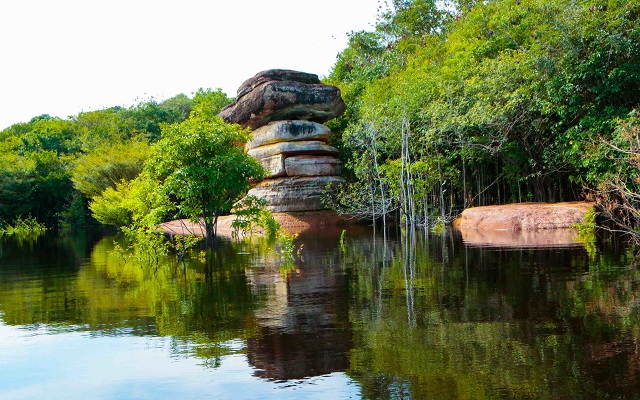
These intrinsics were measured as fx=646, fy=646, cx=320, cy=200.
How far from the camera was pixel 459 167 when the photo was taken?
2636 centimetres

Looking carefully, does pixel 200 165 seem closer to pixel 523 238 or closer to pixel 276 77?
pixel 523 238

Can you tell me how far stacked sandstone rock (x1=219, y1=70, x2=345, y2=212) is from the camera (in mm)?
28750

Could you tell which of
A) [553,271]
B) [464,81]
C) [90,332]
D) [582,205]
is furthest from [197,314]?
[464,81]

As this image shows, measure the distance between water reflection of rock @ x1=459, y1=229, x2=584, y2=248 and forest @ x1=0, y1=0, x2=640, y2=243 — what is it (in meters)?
1.31

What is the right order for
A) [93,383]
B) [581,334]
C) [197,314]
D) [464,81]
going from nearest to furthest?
[93,383]
[581,334]
[197,314]
[464,81]

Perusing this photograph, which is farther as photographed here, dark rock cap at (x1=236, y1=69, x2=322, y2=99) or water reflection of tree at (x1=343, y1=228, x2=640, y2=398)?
dark rock cap at (x1=236, y1=69, x2=322, y2=99)

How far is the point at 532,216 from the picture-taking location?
1970 centimetres

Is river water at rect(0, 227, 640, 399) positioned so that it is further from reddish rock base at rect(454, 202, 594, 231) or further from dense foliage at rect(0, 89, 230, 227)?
dense foliage at rect(0, 89, 230, 227)

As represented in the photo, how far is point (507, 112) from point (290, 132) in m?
11.1

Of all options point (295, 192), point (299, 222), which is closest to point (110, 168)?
point (295, 192)

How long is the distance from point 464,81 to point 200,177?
1059 cm

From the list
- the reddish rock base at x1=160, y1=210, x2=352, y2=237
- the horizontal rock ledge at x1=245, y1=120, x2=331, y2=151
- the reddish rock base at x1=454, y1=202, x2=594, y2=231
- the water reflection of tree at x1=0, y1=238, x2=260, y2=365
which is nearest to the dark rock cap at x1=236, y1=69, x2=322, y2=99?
the horizontal rock ledge at x1=245, y1=120, x2=331, y2=151

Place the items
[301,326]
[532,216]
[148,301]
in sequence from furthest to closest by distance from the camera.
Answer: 1. [532,216]
2. [148,301]
3. [301,326]

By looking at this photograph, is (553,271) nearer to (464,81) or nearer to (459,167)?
(464,81)
